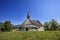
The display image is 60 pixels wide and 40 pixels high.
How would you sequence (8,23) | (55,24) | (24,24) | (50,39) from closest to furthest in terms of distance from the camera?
(50,39), (8,23), (24,24), (55,24)

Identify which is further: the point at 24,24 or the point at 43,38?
the point at 24,24

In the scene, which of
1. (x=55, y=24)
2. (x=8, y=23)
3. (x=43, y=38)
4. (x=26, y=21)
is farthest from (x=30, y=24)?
(x=43, y=38)

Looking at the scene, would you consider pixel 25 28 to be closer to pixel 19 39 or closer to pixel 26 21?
pixel 26 21

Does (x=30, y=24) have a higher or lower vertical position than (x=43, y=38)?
higher

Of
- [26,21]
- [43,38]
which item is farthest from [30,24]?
[43,38]

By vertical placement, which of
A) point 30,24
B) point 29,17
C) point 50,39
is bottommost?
point 50,39

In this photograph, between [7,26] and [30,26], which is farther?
[30,26]

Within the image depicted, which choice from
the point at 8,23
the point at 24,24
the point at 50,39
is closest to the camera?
the point at 50,39

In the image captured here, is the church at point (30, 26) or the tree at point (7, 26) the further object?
the church at point (30, 26)

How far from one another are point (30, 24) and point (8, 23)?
10.1m

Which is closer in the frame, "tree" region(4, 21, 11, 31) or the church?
"tree" region(4, 21, 11, 31)

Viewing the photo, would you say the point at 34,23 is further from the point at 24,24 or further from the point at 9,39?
the point at 9,39

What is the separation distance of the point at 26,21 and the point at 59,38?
31.8 meters

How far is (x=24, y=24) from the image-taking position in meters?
45.4
